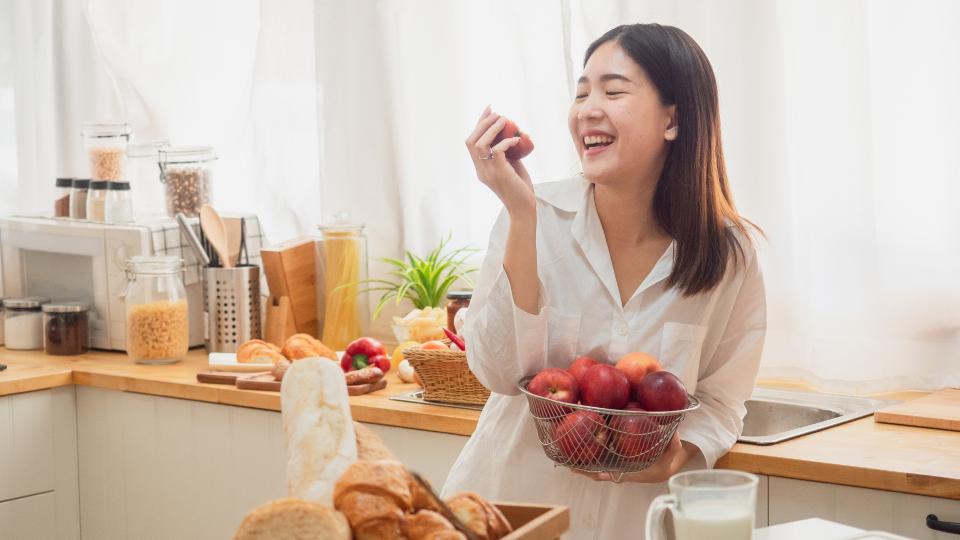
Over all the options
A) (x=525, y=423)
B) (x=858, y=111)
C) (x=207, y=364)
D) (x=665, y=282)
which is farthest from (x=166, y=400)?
(x=858, y=111)

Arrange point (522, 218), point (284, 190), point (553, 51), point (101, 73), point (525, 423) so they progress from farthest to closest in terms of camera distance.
Answer: point (101, 73), point (284, 190), point (553, 51), point (525, 423), point (522, 218)

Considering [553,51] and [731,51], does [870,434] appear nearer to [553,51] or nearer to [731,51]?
[731,51]

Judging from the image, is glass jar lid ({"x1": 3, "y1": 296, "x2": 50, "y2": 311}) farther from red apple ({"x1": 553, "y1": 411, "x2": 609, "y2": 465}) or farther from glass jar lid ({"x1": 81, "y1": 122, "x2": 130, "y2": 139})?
red apple ({"x1": 553, "y1": 411, "x2": 609, "y2": 465})

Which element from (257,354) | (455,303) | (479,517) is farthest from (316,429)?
(257,354)

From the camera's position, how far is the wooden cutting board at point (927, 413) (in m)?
2.16

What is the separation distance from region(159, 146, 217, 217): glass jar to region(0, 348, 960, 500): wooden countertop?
0.47 metres

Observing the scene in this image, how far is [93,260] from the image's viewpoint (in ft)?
11.0

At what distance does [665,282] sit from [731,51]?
2.64 feet

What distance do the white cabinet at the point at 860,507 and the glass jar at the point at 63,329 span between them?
2.01 m

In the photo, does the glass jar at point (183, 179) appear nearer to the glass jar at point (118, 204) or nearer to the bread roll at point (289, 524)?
the glass jar at point (118, 204)

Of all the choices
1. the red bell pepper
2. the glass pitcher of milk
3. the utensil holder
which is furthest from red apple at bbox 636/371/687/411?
the utensil holder

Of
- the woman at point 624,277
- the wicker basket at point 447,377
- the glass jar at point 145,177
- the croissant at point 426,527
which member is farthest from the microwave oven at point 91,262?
the croissant at point 426,527

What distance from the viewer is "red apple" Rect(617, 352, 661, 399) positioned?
1735mm

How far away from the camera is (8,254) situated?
355 cm
